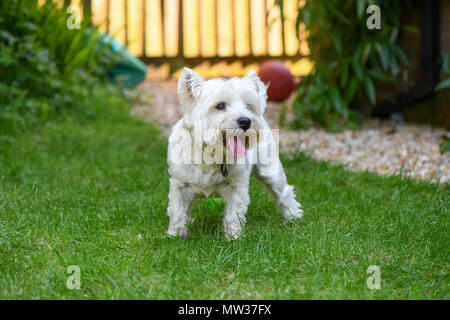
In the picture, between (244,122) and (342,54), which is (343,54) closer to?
(342,54)

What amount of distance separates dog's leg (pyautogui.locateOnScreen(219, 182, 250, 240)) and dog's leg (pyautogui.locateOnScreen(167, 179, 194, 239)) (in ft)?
0.69

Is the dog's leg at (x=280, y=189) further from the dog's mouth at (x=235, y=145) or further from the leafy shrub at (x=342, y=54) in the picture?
the leafy shrub at (x=342, y=54)

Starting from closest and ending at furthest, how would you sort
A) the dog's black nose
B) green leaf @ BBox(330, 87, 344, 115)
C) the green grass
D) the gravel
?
the green grass < the dog's black nose < the gravel < green leaf @ BBox(330, 87, 344, 115)

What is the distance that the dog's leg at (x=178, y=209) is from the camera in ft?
10.2

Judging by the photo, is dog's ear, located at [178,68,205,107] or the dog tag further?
the dog tag

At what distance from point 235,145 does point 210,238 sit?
541mm

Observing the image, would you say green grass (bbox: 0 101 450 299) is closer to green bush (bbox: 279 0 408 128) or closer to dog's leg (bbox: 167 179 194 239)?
dog's leg (bbox: 167 179 194 239)

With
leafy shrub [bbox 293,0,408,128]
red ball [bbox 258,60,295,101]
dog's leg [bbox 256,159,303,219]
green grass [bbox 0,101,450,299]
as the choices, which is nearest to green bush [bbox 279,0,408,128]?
leafy shrub [bbox 293,0,408,128]

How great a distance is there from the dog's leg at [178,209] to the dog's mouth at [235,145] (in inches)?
15.8

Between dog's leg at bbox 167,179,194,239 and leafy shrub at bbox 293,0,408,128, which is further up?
leafy shrub at bbox 293,0,408,128

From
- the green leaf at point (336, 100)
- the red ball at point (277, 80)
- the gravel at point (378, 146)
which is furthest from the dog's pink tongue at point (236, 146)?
the red ball at point (277, 80)

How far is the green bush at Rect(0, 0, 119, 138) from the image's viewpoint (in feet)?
18.1

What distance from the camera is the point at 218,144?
2.87 metres
